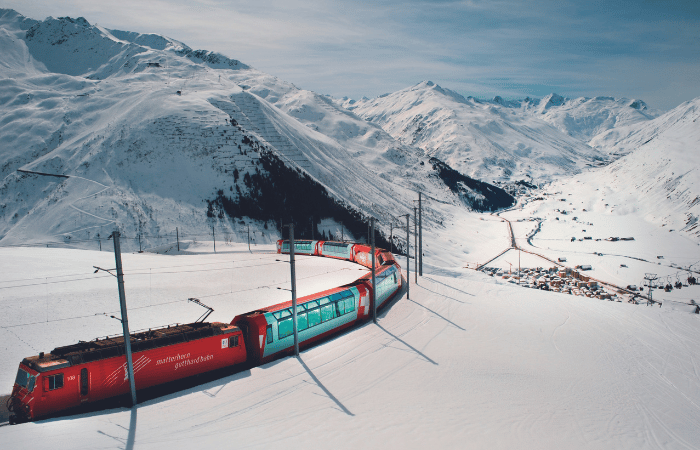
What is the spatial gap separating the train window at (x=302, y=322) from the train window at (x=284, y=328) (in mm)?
603

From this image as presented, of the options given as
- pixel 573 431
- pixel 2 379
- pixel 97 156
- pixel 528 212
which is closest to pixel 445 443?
pixel 573 431

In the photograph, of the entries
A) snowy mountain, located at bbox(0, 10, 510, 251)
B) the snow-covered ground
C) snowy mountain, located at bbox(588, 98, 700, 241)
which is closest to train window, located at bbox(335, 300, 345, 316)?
the snow-covered ground

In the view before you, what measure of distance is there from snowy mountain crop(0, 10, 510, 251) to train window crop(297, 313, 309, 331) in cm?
4785

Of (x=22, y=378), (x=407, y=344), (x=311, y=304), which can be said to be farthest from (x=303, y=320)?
(x=22, y=378)

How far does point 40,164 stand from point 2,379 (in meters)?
73.3

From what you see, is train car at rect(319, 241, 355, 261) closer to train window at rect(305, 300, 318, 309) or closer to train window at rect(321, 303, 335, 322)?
train window at rect(321, 303, 335, 322)

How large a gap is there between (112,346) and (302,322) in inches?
370

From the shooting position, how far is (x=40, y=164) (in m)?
72.6

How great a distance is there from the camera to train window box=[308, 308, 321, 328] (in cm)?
2244

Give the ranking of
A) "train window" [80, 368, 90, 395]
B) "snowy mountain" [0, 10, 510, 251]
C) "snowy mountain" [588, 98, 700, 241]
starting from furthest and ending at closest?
"snowy mountain" [588, 98, 700, 241], "snowy mountain" [0, 10, 510, 251], "train window" [80, 368, 90, 395]

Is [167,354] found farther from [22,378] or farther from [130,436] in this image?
[22,378]

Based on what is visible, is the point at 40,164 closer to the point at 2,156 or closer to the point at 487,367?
the point at 2,156

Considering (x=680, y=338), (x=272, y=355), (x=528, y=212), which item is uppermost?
(x=272, y=355)

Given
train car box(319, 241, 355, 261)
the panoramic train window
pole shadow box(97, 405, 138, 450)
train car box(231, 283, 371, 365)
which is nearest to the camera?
pole shadow box(97, 405, 138, 450)
